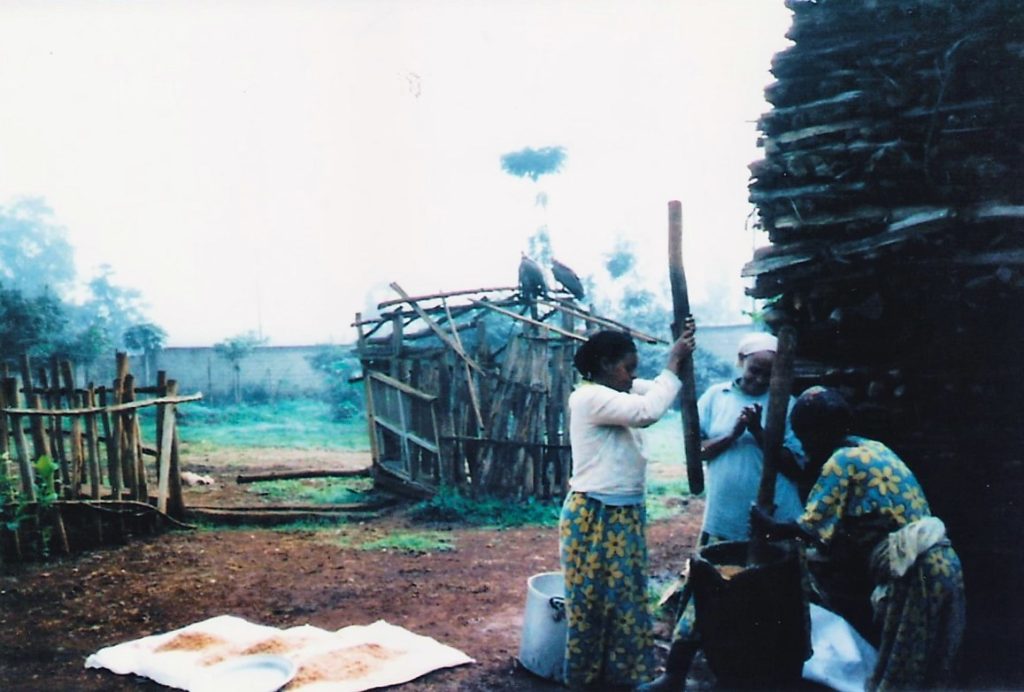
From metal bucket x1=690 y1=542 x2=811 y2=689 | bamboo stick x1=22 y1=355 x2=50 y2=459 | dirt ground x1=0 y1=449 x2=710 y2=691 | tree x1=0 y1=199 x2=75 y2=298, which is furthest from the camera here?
tree x1=0 y1=199 x2=75 y2=298

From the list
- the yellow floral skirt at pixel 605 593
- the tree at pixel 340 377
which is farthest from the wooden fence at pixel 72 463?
the tree at pixel 340 377

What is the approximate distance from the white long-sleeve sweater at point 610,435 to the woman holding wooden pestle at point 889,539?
63 centimetres

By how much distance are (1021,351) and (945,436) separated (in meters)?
0.53

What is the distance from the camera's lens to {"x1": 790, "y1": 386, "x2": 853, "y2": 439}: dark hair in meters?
3.02

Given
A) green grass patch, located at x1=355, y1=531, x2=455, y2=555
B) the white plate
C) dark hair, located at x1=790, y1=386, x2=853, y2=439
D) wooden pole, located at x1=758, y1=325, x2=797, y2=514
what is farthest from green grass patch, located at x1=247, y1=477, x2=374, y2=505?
dark hair, located at x1=790, y1=386, x2=853, y2=439

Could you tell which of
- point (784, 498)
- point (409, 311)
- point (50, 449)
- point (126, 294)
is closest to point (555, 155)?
point (409, 311)

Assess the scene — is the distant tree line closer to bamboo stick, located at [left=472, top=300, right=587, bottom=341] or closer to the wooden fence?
the wooden fence

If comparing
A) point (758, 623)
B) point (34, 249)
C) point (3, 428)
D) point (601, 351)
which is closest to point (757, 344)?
point (601, 351)

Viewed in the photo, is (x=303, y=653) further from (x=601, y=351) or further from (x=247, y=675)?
(x=601, y=351)

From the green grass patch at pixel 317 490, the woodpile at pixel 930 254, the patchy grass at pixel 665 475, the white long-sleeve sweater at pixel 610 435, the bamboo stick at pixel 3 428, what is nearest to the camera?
the white long-sleeve sweater at pixel 610 435

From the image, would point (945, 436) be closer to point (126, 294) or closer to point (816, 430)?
point (816, 430)

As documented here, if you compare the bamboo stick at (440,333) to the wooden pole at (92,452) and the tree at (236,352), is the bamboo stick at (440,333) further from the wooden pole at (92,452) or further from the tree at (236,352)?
the tree at (236,352)

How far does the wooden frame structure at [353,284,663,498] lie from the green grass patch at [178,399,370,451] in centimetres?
703

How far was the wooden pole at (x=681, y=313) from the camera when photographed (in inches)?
137
